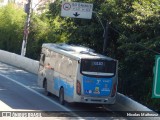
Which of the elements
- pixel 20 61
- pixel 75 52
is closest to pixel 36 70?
pixel 20 61

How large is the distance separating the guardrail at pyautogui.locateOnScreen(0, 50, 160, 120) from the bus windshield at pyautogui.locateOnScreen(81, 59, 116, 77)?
1.19 metres

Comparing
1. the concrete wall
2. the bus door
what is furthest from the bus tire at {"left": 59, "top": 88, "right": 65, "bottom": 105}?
the concrete wall

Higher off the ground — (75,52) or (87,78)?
(75,52)

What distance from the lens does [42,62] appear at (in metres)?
24.1

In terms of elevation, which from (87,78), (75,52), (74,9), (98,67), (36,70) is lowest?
(36,70)

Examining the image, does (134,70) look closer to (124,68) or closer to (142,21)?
(124,68)

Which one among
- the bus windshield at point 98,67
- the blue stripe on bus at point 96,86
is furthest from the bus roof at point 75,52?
the blue stripe on bus at point 96,86

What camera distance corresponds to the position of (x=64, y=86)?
20438 millimetres

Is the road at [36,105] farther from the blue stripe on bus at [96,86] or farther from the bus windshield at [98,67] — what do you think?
the bus windshield at [98,67]

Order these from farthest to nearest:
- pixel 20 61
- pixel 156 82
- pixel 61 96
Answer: pixel 20 61
pixel 61 96
pixel 156 82

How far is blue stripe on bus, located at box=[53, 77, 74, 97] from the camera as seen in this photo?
19608 millimetres

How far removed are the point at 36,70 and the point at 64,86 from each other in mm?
11558

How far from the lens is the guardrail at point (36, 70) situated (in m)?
17.6

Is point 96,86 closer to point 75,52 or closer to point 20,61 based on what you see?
point 75,52
